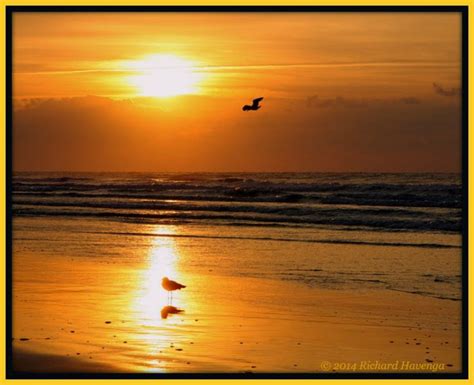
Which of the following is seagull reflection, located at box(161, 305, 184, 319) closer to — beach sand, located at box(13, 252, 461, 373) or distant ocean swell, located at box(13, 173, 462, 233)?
beach sand, located at box(13, 252, 461, 373)

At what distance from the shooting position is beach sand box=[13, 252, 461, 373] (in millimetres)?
9359

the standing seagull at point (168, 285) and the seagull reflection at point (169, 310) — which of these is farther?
the standing seagull at point (168, 285)

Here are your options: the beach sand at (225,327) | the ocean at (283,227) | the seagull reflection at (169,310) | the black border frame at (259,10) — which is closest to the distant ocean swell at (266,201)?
the ocean at (283,227)

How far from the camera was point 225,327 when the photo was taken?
1058cm

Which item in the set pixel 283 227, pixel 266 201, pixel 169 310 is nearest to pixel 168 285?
pixel 169 310

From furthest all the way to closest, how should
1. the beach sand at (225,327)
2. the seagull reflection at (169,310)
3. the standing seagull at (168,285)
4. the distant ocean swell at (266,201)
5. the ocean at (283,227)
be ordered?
the distant ocean swell at (266,201), the ocean at (283,227), the standing seagull at (168,285), the seagull reflection at (169,310), the beach sand at (225,327)

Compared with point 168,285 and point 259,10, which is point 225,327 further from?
point 259,10

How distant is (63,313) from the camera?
36.8 feet

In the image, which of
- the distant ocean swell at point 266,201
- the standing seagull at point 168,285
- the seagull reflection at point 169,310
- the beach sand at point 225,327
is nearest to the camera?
the beach sand at point 225,327

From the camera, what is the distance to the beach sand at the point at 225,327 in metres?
9.36

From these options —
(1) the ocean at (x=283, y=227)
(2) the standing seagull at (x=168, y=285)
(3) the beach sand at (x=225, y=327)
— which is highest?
(1) the ocean at (x=283, y=227)

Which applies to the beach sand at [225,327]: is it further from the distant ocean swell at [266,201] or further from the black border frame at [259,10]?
the distant ocean swell at [266,201]

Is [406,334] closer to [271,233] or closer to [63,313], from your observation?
[63,313]

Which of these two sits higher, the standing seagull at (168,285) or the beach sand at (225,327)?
the standing seagull at (168,285)
